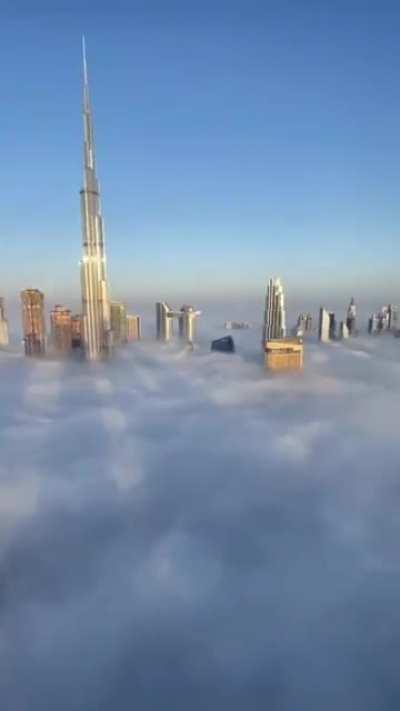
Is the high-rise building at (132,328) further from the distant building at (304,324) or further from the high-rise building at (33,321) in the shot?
the distant building at (304,324)

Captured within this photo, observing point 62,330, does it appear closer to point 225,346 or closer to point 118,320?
point 118,320

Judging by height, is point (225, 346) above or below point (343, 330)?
below

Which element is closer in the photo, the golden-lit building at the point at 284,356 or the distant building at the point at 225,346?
the golden-lit building at the point at 284,356

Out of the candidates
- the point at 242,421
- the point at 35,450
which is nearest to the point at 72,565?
the point at 35,450

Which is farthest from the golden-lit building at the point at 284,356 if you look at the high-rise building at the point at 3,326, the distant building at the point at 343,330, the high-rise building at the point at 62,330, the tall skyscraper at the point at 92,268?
the high-rise building at the point at 3,326

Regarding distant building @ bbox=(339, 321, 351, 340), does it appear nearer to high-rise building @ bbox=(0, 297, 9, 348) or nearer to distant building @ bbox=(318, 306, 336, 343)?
distant building @ bbox=(318, 306, 336, 343)

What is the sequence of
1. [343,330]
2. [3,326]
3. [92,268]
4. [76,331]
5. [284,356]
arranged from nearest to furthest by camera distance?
[284,356] < [92,268] < [76,331] < [3,326] < [343,330]

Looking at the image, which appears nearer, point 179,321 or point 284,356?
point 284,356

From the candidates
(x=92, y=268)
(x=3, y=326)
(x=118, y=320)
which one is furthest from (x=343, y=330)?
(x=3, y=326)
